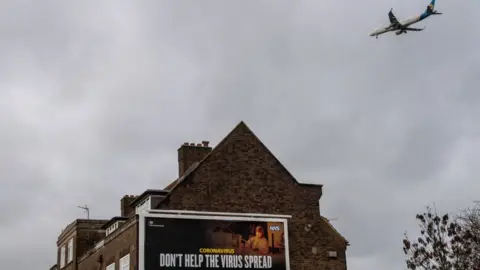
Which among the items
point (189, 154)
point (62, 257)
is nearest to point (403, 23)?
point (189, 154)

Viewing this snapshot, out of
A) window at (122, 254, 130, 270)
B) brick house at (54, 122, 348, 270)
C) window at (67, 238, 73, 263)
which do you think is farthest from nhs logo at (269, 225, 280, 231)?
window at (67, 238, 73, 263)

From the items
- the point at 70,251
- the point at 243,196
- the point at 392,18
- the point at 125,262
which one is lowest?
the point at 125,262

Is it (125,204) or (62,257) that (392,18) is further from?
(62,257)

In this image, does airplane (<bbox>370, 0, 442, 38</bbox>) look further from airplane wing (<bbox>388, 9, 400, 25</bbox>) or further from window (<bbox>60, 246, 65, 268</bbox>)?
window (<bbox>60, 246, 65, 268</bbox>)

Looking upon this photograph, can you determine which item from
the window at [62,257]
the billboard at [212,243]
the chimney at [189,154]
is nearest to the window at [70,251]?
the window at [62,257]

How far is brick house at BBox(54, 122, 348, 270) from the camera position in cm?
3812

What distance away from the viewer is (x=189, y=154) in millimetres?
42625

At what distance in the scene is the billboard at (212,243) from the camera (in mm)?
36250

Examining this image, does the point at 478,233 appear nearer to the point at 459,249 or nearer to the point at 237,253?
the point at 459,249

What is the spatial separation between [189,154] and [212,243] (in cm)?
720

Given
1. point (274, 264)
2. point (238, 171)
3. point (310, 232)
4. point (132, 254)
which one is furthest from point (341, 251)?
point (132, 254)

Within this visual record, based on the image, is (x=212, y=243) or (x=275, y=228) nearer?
(x=212, y=243)

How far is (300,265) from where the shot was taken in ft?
130

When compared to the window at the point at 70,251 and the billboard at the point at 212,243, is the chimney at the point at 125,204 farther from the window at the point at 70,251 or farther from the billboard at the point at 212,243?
the billboard at the point at 212,243
